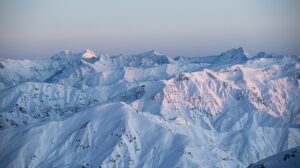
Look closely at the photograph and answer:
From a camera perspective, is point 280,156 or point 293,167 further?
point 280,156

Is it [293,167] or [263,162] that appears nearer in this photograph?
[293,167]

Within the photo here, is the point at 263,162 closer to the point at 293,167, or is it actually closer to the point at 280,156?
the point at 280,156

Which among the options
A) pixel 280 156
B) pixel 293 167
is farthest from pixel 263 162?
pixel 293 167
